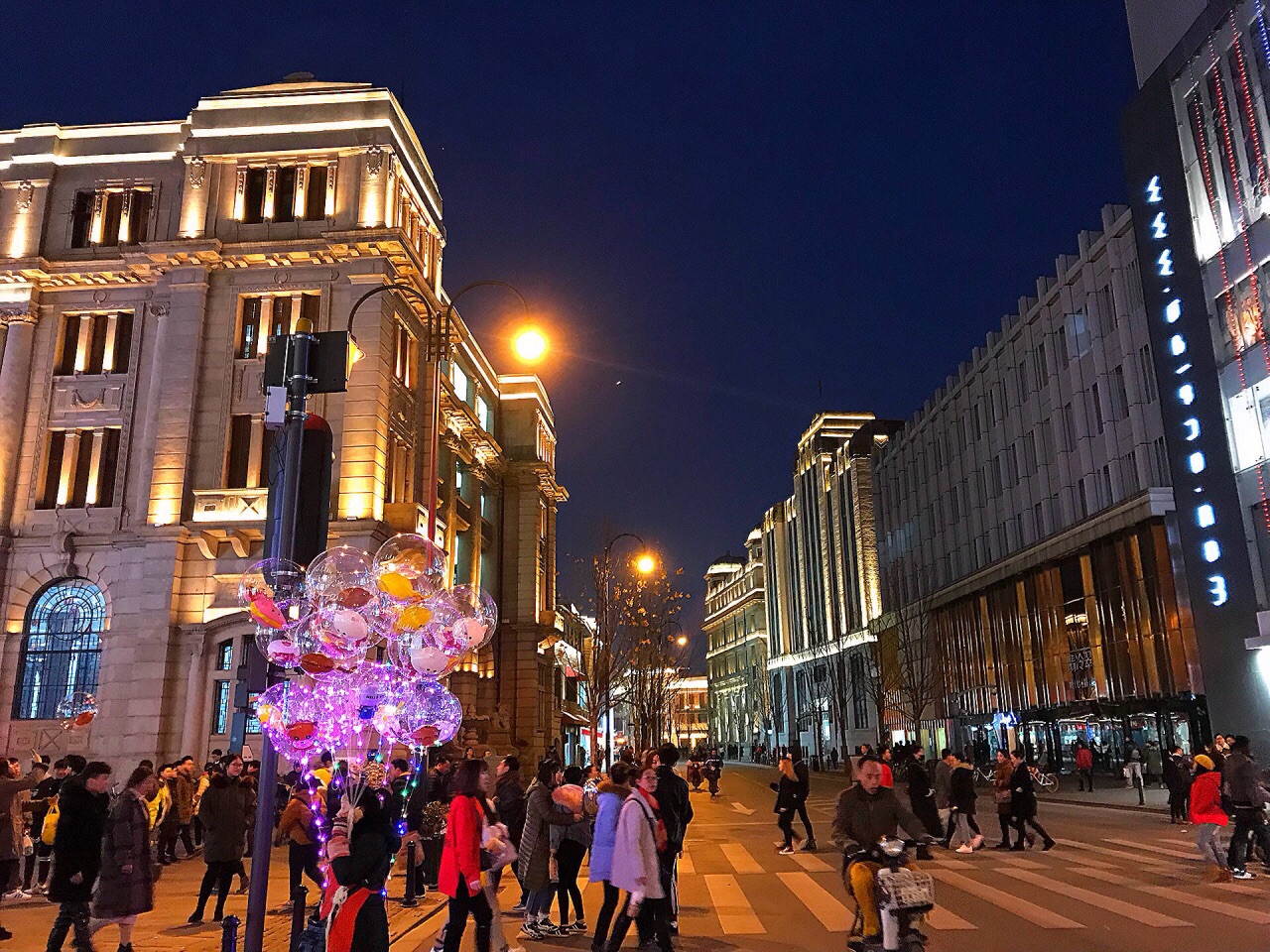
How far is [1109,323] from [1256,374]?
10601mm

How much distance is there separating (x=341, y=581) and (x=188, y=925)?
17.0 ft

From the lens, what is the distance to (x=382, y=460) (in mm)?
30281

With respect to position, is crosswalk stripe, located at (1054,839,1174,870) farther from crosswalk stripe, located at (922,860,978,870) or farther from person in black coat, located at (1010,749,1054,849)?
crosswalk stripe, located at (922,860,978,870)

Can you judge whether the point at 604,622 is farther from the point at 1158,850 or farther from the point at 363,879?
the point at 363,879

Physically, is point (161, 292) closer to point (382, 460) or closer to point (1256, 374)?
point (382, 460)

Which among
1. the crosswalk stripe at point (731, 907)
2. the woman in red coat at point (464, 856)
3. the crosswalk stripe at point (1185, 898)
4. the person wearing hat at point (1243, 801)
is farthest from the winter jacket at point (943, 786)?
the woman in red coat at point (464, 856)

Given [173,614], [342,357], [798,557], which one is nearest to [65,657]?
[173,614]

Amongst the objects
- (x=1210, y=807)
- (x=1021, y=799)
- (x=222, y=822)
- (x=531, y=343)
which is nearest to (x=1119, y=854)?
(x=1021, y=799)

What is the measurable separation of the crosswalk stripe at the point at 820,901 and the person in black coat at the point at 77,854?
283 inches

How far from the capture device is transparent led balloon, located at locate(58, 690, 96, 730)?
92.7 ft

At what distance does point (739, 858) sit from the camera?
18156 millimetres

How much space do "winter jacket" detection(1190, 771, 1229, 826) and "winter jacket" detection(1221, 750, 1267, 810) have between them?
0.74ft

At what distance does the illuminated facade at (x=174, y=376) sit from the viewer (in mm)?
28672

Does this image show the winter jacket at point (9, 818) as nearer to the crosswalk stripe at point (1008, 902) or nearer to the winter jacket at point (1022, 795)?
the crosswalk stripe at point (1008, 902)
